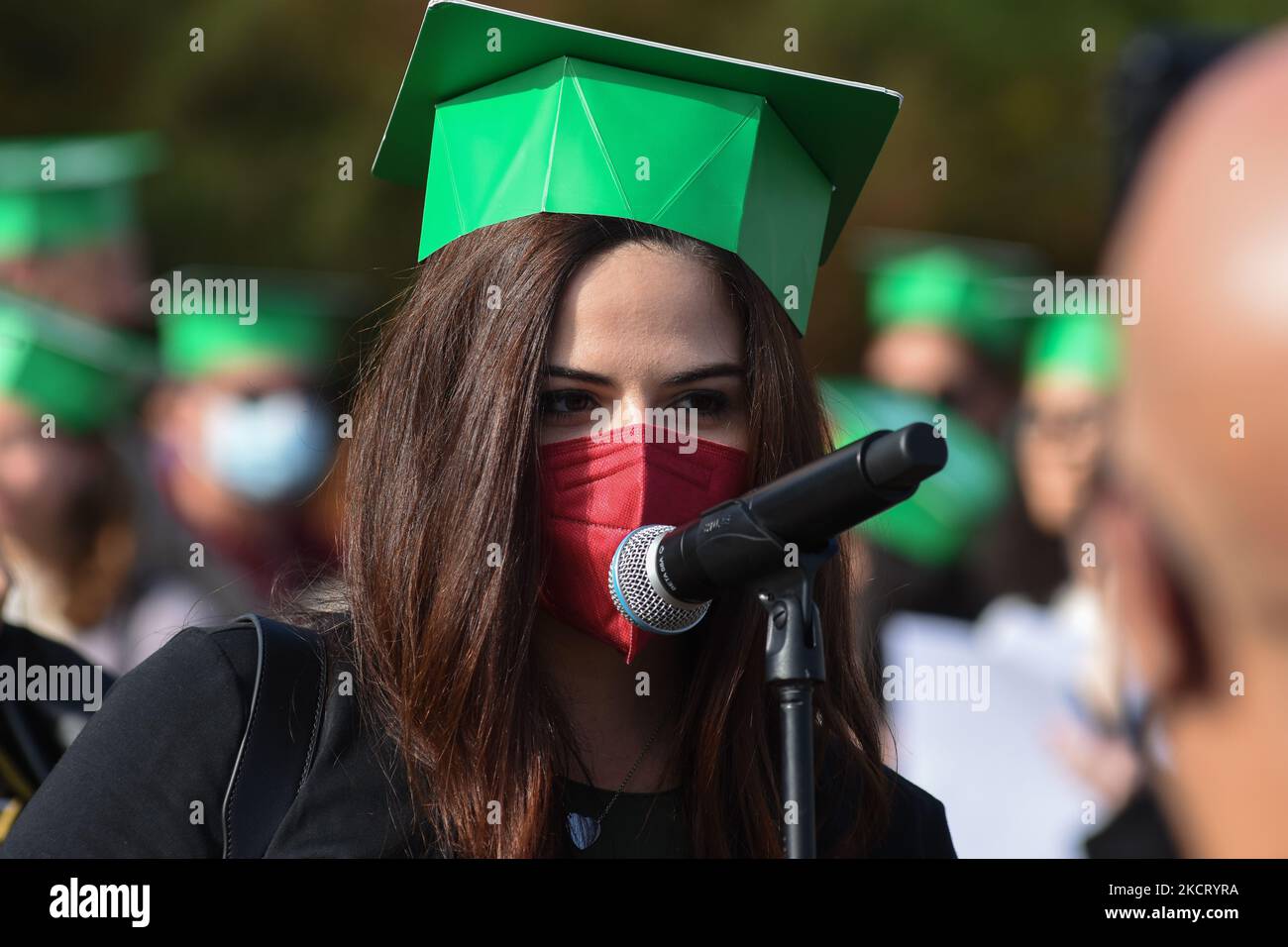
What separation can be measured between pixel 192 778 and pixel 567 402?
78 centimetres

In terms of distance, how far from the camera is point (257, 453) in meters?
6.85

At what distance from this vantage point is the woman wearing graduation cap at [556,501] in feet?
7.54

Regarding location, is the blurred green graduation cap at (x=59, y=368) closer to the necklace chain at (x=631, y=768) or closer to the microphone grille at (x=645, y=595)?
the necklace chain at (x=631, y=768)

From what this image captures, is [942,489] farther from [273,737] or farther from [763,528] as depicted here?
[763,528]

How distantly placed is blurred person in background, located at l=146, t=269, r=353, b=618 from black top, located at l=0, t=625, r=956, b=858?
12.5 feet

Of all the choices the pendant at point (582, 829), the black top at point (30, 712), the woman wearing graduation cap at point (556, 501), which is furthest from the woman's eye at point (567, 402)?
the black top at point (30, 712)

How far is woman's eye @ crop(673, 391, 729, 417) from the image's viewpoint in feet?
8.46

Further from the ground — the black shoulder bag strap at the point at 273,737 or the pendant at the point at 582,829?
the black shoulder bag strap at the point at 273,737

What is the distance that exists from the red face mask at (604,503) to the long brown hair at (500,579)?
43mm

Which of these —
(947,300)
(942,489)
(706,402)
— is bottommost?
(706,402)

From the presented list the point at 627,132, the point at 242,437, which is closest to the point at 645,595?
the point at 627,132

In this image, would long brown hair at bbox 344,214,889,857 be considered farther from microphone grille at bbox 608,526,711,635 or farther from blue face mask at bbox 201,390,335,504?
blue face mask at bbox 201,390,335,504
